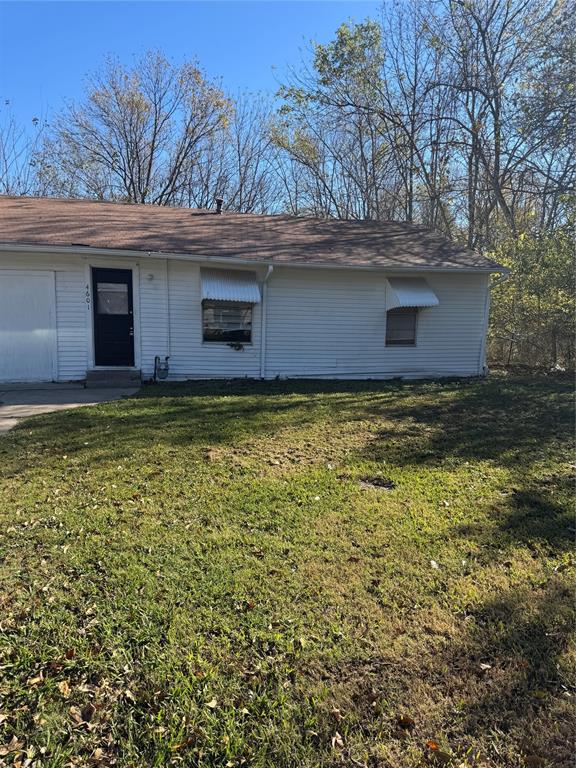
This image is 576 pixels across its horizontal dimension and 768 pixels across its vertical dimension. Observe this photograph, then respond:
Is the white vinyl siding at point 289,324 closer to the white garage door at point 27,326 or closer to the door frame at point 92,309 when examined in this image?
the door frame at point 92,309

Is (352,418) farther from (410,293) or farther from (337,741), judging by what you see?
(337,741)

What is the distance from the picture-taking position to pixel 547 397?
884cm

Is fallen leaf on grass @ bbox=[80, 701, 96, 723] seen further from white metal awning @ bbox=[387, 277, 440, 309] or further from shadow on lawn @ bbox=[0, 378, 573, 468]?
white metal awning @ bbox=[387, 277, 440, 309]

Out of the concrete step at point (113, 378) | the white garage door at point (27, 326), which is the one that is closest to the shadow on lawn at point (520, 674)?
the concrete step at point (113, 378)

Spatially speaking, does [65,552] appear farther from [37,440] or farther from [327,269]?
[327,269]

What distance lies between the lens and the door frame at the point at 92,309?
9.35m

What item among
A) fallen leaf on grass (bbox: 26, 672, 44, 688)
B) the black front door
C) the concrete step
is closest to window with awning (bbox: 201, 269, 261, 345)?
the black front door

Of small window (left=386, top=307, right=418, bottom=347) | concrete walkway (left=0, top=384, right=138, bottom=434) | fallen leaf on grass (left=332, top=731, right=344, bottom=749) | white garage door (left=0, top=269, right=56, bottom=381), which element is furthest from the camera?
small window (left=386, top=307, right=418, bottom=347)

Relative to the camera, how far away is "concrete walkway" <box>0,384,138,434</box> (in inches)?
272

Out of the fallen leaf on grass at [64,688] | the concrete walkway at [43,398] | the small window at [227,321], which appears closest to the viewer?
the fallen leaf on grass at [64,688]

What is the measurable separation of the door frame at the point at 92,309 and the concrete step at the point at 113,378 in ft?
0.42

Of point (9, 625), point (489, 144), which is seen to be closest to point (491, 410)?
point (9, 625)

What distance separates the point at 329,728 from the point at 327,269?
927 centimetres

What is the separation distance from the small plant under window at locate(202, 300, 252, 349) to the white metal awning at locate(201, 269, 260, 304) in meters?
0.32
